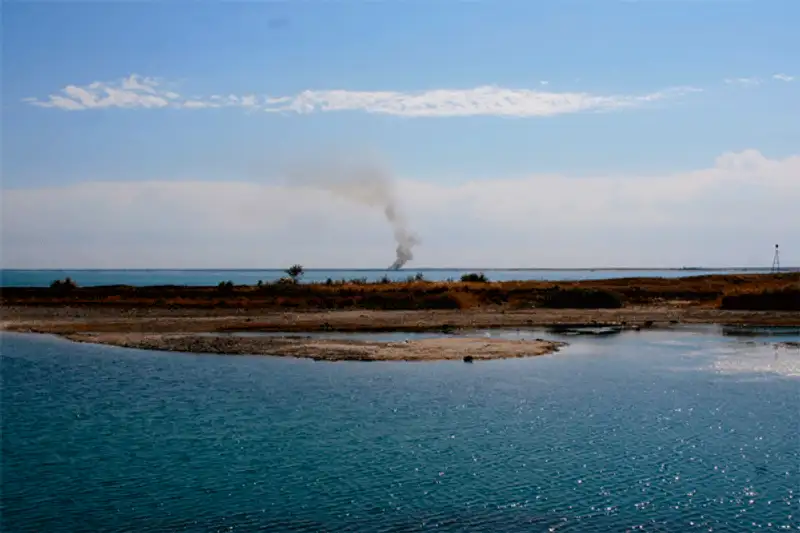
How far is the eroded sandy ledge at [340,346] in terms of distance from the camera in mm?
42625

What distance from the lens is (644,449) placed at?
22469mm

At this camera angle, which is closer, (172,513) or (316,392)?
(172,513)

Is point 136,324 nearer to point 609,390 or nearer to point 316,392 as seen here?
point 316,392

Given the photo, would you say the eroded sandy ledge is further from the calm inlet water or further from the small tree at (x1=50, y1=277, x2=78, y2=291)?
the small tree at (x1=50, y1=277, x2=78, y2=291)

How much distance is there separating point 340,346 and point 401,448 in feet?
79.9

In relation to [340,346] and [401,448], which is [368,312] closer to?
[340,346]

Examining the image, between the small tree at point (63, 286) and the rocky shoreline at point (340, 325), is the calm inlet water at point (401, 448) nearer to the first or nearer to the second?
the rocky shoreline at point (340, 325)

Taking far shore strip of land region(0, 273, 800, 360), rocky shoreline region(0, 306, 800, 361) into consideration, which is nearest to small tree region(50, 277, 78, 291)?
far shore strip of land region(0, 273, 800, 360)

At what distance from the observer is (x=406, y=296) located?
8331cm

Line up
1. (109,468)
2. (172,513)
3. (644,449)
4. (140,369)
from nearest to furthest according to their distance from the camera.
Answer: (172,513) → (109,468) → (644,449) → (140,369)

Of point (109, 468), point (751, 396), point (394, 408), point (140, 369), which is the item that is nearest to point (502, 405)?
point (394, 408)

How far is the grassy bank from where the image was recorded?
8081 cm

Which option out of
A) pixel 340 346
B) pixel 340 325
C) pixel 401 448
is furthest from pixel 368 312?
pixel 401 448

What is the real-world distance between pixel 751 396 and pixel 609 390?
5.23 m
